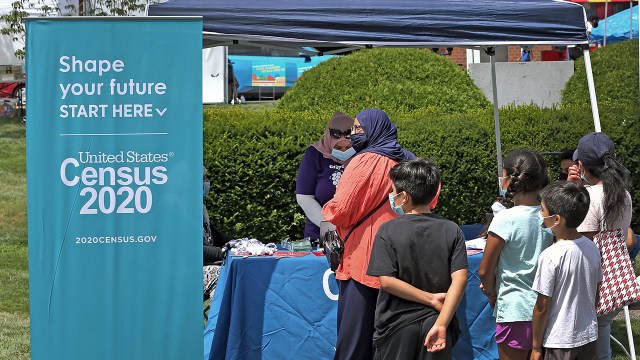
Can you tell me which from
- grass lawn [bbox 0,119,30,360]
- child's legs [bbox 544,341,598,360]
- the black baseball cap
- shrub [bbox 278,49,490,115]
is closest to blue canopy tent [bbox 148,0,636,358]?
the black baseball cap

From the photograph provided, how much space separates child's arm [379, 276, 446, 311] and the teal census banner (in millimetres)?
1098

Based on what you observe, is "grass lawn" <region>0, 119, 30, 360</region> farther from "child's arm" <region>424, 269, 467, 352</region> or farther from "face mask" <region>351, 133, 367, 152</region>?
"child's arm" <region>424, 269, 467, 352</region>

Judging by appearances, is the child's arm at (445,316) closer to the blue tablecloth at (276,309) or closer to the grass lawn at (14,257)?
the blue tablecloth at (276,309)

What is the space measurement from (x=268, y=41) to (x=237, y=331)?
1.93m

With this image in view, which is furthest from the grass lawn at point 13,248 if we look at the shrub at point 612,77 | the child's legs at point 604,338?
the shrub at point 612,77

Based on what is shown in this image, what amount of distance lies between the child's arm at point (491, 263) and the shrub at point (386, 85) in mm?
5856

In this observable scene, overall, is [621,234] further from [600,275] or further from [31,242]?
[31,242]

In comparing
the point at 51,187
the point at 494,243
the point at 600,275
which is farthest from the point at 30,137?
the point at 600,275

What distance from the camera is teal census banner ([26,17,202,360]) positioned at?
445cm

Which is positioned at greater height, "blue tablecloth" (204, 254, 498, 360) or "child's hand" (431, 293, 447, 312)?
"child's hand" (431, 293, 447, 312)

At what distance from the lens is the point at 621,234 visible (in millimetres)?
5062

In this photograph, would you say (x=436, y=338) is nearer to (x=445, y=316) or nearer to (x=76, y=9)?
(x=445, y=316)

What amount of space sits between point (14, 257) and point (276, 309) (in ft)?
17.1

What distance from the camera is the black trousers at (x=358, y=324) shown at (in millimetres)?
4676
